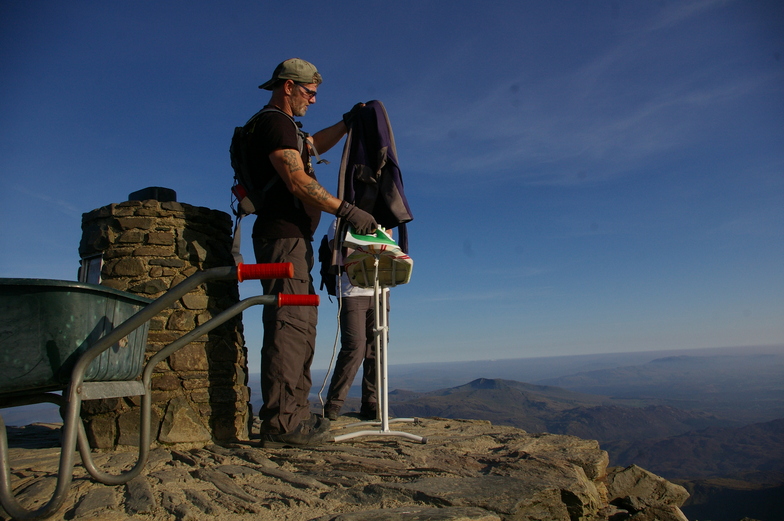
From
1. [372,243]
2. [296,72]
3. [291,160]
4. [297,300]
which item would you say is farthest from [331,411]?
[296,72]

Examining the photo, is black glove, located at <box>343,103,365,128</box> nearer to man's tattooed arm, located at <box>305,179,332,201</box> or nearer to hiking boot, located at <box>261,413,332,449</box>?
man's tattooed arm, located at <box>305,179,332,201</box>

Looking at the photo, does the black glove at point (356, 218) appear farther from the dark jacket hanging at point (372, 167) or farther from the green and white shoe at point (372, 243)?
the dark jacket hanging at point (372, 167)

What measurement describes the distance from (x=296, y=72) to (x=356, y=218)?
1181 mm

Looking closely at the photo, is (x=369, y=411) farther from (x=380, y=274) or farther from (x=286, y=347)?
(x=286, y=347)

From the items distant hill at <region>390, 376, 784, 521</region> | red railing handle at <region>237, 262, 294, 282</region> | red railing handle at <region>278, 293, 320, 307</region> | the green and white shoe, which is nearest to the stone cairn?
the green and white shoe

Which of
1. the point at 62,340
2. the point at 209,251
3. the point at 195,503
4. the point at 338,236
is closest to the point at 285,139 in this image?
the point at 338,236

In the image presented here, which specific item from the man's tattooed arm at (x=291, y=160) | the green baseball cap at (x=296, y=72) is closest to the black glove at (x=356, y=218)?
the man's tattooed arm at (x=291, y=160)

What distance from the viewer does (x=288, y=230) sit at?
3.42 m

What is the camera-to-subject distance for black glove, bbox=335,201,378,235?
338cm

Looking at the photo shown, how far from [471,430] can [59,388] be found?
3.26 meters

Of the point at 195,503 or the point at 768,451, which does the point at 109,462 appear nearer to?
the point at 195,503

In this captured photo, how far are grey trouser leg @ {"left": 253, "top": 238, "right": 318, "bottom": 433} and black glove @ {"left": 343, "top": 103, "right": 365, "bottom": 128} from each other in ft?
4.05

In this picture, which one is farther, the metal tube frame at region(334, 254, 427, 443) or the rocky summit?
the metal tube frame at region(334, 254, 427, 443)

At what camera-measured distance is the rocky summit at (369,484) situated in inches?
87.0
